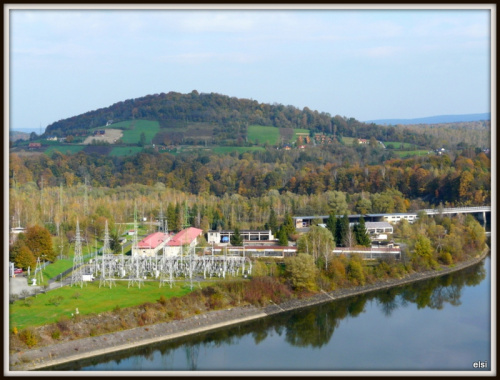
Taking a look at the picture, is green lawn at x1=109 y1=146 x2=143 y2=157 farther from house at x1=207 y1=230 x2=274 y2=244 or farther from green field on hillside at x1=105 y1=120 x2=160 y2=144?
house at x1=207 y1=230 x2=274 y2=244

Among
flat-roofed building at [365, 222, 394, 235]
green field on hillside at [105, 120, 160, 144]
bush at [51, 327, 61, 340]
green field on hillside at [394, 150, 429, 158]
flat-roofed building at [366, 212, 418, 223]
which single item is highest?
green field on hillside at [105, 120, 160, 144]

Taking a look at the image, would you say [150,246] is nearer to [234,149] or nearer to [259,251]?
[259,251]

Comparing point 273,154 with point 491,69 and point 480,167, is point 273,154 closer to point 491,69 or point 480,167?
point 480,167

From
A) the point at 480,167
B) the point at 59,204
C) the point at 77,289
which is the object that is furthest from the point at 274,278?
the point at 480,167

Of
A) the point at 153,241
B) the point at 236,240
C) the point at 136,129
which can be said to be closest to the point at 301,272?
the point at 236,240

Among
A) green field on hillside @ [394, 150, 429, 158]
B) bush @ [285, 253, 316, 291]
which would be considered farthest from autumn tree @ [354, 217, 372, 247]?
green field on hillside @ [394, 150, 429, 158]

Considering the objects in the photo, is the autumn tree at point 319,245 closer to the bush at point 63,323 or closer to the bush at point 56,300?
the bush at point 56,300
